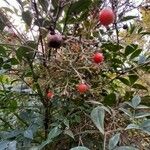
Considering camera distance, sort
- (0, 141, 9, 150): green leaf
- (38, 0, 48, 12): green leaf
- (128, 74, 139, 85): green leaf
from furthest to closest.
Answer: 1. (128, 74, 139, 85): green leaf
2. (38, 0, 48, 12): green leaf
3. (0, 141, 9, 150): green leaf

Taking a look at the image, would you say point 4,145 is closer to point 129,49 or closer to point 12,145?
point 12,145

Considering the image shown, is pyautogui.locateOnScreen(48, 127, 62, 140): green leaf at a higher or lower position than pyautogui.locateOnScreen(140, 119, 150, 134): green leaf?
lower

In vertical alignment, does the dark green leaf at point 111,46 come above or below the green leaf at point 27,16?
below

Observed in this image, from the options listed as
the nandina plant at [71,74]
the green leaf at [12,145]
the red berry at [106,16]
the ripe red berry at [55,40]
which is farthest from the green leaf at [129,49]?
the green leaf at [12,145]

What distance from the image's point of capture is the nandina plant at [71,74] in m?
0.87

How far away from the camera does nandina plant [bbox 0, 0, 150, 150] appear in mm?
874

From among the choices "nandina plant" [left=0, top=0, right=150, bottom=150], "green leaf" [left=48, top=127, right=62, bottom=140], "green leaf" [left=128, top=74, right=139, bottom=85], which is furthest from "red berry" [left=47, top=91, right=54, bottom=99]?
"green leaf" [left=128, top=74, right=139, bottom=85]

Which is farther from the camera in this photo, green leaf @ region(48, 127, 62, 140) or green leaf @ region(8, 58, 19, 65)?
green leaf @ region(8, 58, 19, 65)

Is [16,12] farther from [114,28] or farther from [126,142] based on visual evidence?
[126,142]

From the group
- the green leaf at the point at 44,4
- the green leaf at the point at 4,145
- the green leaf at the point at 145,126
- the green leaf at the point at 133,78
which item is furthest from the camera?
the green leaf at the point at 133,78

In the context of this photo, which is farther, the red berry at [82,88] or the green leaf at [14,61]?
the green leaf at [14,61]

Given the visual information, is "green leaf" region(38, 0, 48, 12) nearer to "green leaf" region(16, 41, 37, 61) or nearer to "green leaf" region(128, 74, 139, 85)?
"green leaf" region(16, 41, 37, 61)

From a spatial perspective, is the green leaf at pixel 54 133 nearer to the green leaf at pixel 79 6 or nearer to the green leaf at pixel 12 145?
the green leaf at pixel 12 145

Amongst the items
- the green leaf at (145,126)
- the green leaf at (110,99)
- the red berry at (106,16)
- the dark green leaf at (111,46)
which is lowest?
the green leaf at (145,126)
